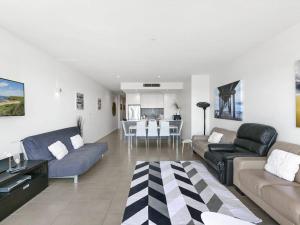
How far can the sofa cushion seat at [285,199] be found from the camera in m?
1.66

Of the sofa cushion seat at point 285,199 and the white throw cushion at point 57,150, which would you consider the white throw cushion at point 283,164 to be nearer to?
the sofa cushion seat at point 285,199

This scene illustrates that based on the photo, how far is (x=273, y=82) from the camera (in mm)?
3197

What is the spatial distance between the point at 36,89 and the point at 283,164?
14.2 feet

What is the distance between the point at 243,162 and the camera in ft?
9.03

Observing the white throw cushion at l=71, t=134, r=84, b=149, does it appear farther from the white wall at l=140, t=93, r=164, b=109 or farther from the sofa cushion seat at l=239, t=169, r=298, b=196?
the white wall at l=140, t=93, r=164, b=109

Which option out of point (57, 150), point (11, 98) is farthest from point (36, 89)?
point (57, 150)

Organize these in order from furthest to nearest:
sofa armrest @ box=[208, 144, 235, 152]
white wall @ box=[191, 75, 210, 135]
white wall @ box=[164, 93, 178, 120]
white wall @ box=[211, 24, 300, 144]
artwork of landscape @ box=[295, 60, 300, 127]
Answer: white wall @ box=[164, 93, 178, 120] < white wall @ box=[191, 75, 210, 135] < sofa armrest @ box=[208, 144, 235, 152] < white wall @ box=[211, 24, 300, 144] < artwork of landscape @ box=[295, 60, 300, 127]

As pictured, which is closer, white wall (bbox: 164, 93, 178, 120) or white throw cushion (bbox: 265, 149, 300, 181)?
white throw cushion (bbox: 265, 149, 300, 181)

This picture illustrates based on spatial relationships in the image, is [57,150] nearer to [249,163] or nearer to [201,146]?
[201,146]

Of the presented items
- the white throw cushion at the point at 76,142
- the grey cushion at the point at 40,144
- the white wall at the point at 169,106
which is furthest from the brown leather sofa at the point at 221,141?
the white wall at the point at 169,106

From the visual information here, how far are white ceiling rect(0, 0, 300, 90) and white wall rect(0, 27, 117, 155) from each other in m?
0.25

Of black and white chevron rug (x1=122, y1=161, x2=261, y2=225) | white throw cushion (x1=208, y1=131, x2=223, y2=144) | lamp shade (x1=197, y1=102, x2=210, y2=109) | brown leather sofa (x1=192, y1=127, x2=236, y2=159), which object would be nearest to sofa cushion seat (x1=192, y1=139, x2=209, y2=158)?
brown leather sofa (x1=192, y1=127, x2=236, y2=159)

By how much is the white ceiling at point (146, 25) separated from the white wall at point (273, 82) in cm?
23

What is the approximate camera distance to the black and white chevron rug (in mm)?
2188
